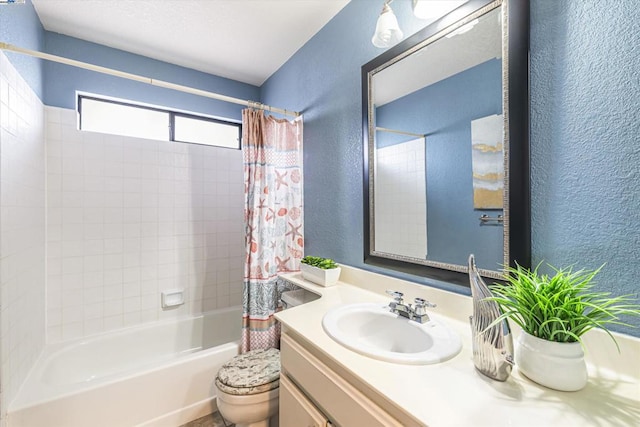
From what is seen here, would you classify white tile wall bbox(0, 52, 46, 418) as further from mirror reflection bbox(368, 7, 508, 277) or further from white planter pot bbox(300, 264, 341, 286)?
mirror reflection bbox(368, 7, 508, 277)

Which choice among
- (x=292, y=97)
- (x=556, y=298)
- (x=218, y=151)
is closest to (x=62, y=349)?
(x=218, y=151)

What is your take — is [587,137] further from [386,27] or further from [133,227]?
[133,227]

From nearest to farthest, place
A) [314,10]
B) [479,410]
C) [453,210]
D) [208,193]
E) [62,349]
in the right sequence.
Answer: [479,410] < [453,210] < [314,10] < [62,349] < [208,193]

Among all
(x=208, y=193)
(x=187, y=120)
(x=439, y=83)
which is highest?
(x=187, y=120)

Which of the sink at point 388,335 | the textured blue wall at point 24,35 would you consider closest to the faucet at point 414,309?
the sink at point 388,335

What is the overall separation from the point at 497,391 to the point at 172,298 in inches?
93.7

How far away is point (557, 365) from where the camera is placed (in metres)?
0.64

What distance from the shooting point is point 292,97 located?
222 centimetres

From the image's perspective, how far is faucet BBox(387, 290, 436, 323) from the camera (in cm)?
103

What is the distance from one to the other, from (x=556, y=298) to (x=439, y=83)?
36.2 inches

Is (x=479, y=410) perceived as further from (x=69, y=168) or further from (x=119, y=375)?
(x=69, y=168)

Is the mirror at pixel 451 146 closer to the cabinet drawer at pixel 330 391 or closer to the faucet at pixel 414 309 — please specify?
the faucet at pixel 414 309

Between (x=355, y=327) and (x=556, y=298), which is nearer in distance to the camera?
(x=556, y=298)

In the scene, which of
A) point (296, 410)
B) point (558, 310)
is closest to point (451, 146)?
point (558, 310)
